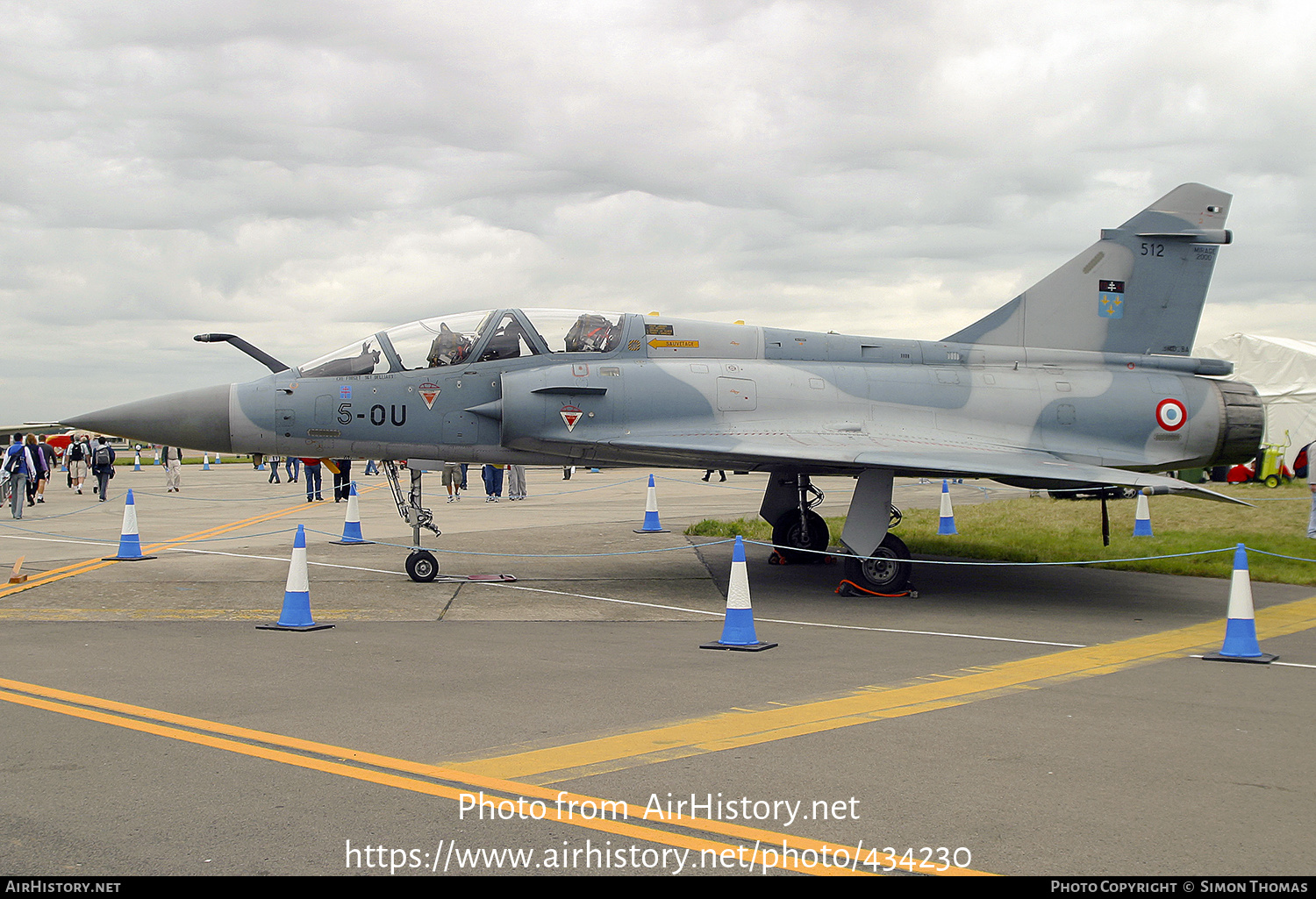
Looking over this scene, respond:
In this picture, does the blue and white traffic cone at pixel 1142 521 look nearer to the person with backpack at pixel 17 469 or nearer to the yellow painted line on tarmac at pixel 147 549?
the yellow painted line on tarmac at pixel 147 549

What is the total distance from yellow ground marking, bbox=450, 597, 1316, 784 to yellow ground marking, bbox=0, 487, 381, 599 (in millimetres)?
8138

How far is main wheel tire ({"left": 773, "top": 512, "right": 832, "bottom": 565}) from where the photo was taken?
46.8 feet

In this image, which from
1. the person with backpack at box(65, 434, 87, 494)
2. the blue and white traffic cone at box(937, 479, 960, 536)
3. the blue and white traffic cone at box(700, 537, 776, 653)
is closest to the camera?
the blue and white traffic cone at box(700, 537, 776, 653)

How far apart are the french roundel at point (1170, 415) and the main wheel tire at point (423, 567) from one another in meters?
8.87

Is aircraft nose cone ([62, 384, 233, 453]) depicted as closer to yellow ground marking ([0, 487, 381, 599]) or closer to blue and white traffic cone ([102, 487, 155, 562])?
yellow ground marking ([0, 487, 381, 599])

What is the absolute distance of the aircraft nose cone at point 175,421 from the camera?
10.9 metres

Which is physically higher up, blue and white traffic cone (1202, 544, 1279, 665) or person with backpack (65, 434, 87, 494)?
person with backpack (65, 434, 87, 494)

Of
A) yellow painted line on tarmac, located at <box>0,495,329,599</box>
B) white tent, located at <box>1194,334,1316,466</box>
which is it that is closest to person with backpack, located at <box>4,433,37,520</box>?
yellow painted line on tarmac, located at <box>0,495,329,599</box>

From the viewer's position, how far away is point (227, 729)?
5637 millimetres

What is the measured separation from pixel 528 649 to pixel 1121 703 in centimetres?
428

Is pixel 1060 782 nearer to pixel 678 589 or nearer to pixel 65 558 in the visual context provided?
pixel 678 589

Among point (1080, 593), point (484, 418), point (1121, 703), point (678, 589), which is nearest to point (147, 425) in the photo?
point (484, 418)

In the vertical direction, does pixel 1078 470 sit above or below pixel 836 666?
above

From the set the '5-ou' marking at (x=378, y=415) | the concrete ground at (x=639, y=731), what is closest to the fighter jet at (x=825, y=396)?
the '5-ou' marking at (x=378, y=415)
